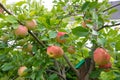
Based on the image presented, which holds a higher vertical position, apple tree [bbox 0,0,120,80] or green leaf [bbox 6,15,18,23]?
green leaf [bbox 6,15,18,23]

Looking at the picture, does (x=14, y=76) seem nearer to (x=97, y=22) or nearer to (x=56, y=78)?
(x=56, y=78)

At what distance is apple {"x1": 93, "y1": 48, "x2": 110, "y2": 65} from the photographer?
874 mm

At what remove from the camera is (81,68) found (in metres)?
1.11

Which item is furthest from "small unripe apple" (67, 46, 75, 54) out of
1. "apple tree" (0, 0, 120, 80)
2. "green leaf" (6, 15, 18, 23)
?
"green leaf" (6, 15, 18, 23)

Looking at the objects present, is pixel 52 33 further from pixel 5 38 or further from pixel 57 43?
pixel 5 38

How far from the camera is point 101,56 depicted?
87cm

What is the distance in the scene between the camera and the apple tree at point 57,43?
935 mm

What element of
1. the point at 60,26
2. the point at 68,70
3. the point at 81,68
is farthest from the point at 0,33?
the point at 68,70

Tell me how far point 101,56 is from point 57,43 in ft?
0.73

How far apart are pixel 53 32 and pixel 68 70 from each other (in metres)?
0.59

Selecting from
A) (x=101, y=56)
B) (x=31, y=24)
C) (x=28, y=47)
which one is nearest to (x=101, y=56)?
(x=101, y=56)

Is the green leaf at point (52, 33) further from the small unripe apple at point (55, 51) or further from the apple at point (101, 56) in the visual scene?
the apple at point (101, 56)

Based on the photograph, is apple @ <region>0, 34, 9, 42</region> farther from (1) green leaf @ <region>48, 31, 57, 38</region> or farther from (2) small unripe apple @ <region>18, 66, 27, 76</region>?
(1) green leaf @ <region>48, 31, 57, 38</region>

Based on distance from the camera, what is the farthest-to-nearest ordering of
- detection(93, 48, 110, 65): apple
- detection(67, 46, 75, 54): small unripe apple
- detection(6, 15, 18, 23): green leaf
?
detection(67, 46, 75, 54): small unripe apple → detection(6, 15, 18, 23): green leaf → detection(93, 48, 110, 65): apple
